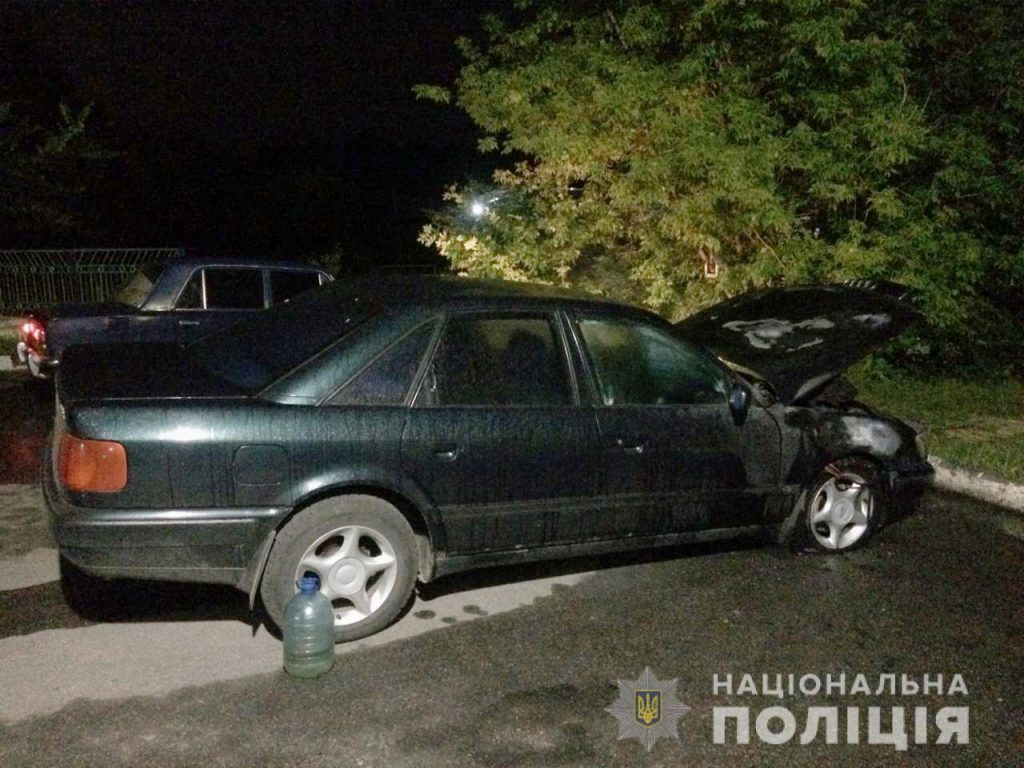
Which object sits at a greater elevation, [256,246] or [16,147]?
[16,147]

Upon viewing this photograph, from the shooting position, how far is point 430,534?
388cm

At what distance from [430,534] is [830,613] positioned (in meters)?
2.06

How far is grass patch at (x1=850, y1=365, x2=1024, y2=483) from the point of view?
675 centimetres

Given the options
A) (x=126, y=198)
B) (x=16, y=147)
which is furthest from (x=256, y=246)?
(x=16, y=147)

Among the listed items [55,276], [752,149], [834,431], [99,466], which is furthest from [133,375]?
[55,276]

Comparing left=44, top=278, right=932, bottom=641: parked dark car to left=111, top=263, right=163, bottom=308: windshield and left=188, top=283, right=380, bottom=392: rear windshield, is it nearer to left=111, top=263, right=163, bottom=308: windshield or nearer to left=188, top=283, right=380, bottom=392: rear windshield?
left=188, top=283, right=380, bottom=392: rear windshield

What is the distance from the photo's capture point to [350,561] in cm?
375

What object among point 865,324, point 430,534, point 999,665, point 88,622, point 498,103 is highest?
point 498,103

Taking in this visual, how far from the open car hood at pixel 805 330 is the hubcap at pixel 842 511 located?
24.5 inches

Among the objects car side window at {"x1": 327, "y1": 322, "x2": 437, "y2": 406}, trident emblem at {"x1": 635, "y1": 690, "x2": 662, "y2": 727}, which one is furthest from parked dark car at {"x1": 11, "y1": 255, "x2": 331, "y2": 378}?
trident emblem at {"x1": 635, "y1": 690, "x2": 662, "y2": 727}

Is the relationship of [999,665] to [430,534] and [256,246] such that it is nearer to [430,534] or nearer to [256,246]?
[430,534]

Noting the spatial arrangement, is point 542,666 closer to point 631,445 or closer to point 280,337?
point 631,445

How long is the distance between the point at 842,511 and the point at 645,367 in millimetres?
1654

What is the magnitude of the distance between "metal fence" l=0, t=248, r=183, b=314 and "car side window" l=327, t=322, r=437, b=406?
12.5m
